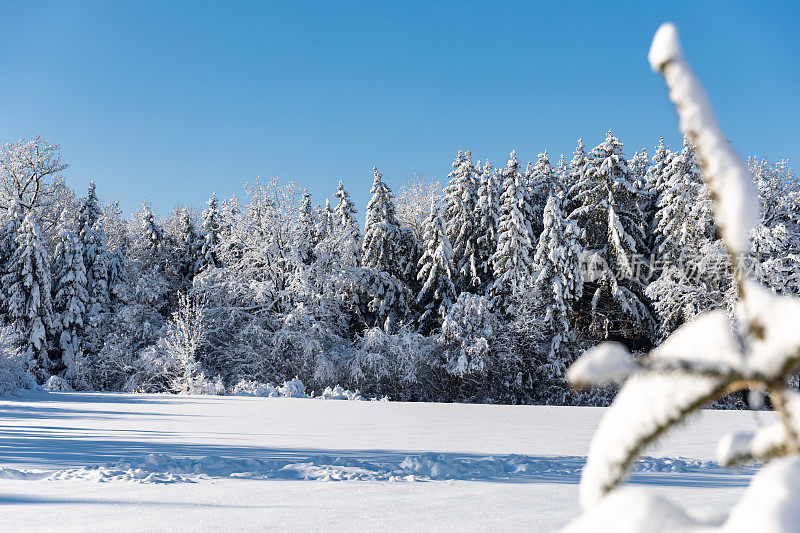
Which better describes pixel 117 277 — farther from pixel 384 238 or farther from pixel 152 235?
pixel 384 238

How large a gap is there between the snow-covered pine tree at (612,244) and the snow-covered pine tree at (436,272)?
538cm

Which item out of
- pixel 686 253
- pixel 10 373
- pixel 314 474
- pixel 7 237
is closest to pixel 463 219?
pixel 686 253

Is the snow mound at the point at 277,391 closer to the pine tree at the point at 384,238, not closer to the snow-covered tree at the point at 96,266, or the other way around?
the pine tree at the point at 384,238

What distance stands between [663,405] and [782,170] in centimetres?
2654

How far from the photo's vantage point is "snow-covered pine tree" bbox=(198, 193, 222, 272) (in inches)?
1177

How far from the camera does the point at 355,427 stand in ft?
30.9

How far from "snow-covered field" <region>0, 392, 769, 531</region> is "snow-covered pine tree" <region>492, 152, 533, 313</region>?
547 inches

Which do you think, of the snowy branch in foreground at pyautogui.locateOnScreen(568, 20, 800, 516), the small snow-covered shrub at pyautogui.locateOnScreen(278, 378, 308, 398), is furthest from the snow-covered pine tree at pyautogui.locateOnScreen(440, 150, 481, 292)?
the snowy branch in foreground at pyautogui.locateOnScreen(568, 20, 800, 516)

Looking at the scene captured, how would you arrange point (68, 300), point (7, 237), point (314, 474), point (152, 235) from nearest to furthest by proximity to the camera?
point (314, 474) < point (7, 237) < point (68, 300) < point (152, 235)

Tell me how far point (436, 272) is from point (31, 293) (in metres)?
17.1

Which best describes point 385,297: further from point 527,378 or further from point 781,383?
point 781,383

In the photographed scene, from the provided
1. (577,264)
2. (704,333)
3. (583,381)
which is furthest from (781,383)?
(577,264)

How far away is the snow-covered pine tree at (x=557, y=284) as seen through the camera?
22.9 m

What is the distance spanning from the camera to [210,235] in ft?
99.2
